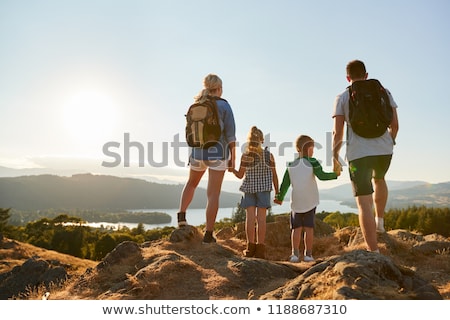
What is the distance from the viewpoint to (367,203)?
5.73 meters

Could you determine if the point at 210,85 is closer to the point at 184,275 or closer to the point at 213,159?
the point at 213,159

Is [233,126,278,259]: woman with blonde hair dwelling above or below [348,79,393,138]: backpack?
below

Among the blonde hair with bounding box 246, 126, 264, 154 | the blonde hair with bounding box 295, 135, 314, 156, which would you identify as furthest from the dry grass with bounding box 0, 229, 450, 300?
the blonde hair with bounding box 295, 135, 314, 156

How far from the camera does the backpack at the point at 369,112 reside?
579 centimetres

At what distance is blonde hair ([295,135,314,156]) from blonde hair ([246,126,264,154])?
28.0 inches

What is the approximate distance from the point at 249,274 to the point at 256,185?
229 centimetres

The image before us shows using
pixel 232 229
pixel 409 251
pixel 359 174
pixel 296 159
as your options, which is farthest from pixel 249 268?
pixel 232 229

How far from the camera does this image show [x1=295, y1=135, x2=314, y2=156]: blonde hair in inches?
303

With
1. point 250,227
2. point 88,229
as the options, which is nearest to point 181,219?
point 250,227

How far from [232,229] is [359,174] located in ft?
18.2

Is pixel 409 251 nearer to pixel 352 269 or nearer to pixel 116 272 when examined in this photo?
pixel 352 269

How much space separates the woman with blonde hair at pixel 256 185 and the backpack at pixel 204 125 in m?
0.98

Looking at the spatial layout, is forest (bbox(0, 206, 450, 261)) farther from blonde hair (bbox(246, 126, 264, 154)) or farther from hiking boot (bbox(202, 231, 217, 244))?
hiking boot (bbox(202, 231, 217, 244))

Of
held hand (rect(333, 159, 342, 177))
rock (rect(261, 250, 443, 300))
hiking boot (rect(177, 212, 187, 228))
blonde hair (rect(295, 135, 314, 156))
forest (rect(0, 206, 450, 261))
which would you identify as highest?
blonde hair (rect(295, 135, 314, 156))
